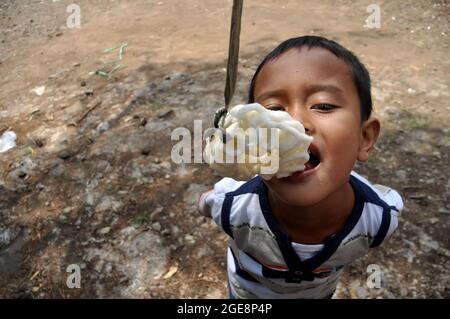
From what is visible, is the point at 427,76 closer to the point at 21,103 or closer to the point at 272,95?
the point at 272,95

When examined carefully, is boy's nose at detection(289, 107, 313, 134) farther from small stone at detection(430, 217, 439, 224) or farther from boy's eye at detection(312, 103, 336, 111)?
small stone at detection(430, 217, 439, 224)

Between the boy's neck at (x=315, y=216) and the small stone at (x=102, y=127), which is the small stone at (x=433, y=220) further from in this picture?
the small stone at (x=102, y=127)

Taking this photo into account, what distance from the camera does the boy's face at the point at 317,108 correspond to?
1.27 metres

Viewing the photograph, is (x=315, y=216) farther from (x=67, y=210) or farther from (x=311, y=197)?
(x=67, y=210)

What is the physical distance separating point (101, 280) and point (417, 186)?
217 cm

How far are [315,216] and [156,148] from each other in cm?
204

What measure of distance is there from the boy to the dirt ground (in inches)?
31.2

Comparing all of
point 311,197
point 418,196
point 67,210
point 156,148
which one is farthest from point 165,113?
point 311,197

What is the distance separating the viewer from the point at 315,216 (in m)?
1.57

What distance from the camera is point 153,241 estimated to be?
8.84 feet

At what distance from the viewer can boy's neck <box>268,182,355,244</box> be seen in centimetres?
156

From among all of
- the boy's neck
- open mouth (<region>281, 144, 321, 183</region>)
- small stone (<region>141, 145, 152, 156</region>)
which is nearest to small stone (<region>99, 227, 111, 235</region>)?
small stone (<region>141, 145, 152, 156</region>)

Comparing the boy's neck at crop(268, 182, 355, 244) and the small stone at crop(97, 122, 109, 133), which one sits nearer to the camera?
the boy's neck at crop(268, 182, 355, 244)

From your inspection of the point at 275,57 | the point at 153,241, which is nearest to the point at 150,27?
the point at 153,241
